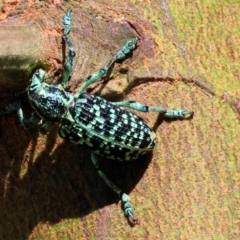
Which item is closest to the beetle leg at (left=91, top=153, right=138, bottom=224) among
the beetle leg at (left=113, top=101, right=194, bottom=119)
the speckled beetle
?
the speckled beetle

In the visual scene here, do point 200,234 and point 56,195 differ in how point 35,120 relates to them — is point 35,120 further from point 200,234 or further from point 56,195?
point 200,234

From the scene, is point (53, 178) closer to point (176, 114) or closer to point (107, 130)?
point (107, 130)

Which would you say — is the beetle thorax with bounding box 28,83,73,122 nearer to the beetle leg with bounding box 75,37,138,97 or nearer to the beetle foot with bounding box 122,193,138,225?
the beetle leg with bounding box 75,37,138,97

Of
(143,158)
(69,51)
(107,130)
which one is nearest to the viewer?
(69,51)

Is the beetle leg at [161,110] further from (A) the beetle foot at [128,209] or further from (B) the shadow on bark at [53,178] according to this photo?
(A) the beetle foot at [128,209]

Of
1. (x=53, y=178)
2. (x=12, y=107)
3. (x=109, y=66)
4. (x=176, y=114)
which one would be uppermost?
(x=109, y=66)

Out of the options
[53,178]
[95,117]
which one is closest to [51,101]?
[95,117]

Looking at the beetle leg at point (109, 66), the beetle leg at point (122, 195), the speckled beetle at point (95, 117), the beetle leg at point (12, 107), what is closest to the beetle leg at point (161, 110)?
the speckled beetle at point (95, 117)

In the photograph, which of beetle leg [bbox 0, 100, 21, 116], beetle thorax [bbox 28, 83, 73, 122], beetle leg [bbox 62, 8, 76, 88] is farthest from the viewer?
beetle thorax [bbox 28, 83, 73, 122]
